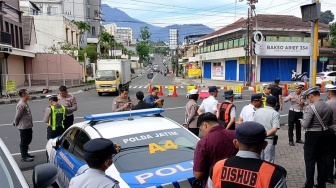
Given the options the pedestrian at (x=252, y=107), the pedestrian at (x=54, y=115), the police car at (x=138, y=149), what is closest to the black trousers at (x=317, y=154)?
the pedestrian at (x=252, y=107)

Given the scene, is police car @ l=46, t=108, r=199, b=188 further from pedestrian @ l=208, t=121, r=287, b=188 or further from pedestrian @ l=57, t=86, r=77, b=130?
pedestrian @ l=57, t=86, r=77, b=130

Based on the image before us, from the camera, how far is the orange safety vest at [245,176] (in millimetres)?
1960

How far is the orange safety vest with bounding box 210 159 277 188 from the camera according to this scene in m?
1.96

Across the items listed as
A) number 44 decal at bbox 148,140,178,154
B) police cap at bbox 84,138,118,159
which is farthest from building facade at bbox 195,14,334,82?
police cap at bbox 84,138,118,159

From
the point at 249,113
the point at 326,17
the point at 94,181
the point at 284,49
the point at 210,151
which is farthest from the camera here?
the point at 326,17

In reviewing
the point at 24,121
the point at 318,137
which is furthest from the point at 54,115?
the point at 318,137

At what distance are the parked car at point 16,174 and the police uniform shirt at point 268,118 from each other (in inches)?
134

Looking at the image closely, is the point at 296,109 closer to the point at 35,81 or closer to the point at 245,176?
the point at 245,176

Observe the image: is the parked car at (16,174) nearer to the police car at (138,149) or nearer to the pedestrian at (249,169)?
the police car at (138,149)

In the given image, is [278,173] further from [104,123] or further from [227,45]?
[227,45]

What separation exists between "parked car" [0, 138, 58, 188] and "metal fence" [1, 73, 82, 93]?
21459 mm

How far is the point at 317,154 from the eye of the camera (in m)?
4.74

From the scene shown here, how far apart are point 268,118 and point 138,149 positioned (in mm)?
2404

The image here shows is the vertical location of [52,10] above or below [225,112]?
above
